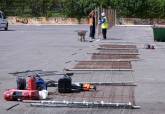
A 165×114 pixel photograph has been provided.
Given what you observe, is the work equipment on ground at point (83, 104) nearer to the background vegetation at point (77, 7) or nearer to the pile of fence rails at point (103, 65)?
the pile of fence rails at point (103, 65)

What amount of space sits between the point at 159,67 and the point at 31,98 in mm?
8710

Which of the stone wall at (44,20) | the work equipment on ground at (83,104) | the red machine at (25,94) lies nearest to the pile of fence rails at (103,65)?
the red machine at (25,94)

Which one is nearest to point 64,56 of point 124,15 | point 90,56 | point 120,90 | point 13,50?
point 90,56

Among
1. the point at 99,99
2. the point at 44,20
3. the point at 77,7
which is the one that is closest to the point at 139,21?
the point at 77,7

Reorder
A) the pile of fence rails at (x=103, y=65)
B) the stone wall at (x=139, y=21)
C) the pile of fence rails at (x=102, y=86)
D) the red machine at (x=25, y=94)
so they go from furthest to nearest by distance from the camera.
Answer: the stone wall at (x=139, y=21) → the pile of fence rails at (x=103, y=65) → the red machine at (x=25, y=94) → the pile of fence rails at (x=102, y=86)

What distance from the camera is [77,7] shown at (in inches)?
3381

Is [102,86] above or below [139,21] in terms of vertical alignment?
above

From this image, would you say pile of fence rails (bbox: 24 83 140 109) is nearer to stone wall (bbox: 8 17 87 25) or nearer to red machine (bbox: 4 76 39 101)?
red machine (bbox: 4 76 39 101)

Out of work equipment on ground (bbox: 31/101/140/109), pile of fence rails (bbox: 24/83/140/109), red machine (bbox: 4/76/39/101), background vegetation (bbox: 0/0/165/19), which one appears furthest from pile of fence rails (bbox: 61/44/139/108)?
background vegetation (bbox: 0/0/165/19)

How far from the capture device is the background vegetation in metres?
83.9

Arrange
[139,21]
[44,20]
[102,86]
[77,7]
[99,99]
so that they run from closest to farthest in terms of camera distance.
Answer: [99,99], [102,86], [44,20], [139,21], [77,7]

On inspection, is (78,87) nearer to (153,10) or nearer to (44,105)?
(44,105)

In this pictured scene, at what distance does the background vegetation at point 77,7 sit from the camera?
8388cm

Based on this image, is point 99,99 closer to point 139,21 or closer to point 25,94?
point 25,94
